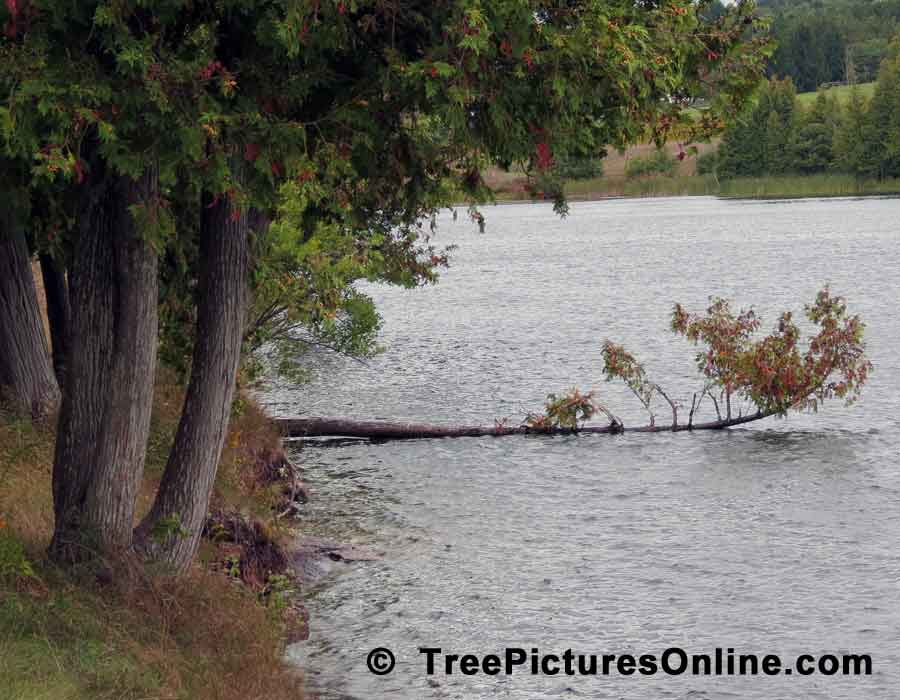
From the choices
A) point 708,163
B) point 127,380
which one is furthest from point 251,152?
point 708,163

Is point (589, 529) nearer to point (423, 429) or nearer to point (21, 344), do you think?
point (423, 429)

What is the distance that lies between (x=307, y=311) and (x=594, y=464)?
259 inches

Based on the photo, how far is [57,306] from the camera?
59.5 feet

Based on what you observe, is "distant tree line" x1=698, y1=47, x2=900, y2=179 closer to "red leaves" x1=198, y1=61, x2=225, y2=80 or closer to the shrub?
the shrub

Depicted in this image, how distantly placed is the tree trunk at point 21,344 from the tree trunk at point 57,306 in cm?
35

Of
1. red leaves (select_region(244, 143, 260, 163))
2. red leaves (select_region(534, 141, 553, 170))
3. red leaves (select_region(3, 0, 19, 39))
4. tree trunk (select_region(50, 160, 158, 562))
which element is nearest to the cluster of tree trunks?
tree trunk (select_region(50, 160, 158, 562))

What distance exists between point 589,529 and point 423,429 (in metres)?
6.92

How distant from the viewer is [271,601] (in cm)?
1435

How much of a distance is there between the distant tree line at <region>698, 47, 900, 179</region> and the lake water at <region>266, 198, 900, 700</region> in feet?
331

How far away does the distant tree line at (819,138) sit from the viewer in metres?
140

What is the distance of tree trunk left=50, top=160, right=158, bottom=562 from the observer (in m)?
11.1

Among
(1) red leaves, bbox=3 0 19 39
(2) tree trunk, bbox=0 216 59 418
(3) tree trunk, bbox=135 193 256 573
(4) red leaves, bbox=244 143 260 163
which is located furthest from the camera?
(2) tree trunk, bbox=0 216 59 418

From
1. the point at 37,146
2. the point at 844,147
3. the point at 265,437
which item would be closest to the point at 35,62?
the point at 37,146

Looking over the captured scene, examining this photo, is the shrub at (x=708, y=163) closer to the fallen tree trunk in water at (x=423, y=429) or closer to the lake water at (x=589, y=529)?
the lake water at (x=589, y=529)
